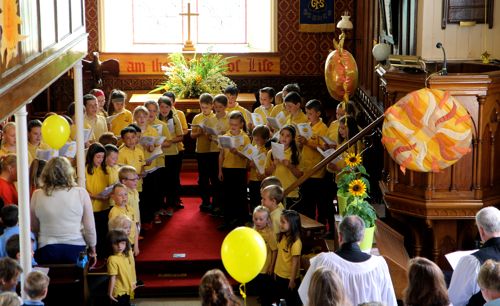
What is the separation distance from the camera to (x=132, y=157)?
1097 centimetres

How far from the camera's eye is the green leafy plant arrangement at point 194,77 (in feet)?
49.1

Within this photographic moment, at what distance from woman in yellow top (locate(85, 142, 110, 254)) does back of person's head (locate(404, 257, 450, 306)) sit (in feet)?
15.2

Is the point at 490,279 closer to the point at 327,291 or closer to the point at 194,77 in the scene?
the point at 327,291

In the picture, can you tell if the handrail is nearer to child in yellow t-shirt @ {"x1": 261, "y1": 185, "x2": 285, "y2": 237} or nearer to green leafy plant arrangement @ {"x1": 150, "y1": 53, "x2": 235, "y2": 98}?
child in yellow t-shirt @ {"x1": 261, "y1": 185, "x2": 285, "y2": 237}

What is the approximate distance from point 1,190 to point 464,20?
16.2 feet

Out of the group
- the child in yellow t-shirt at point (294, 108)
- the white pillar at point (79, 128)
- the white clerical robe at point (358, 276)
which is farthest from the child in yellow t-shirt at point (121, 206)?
the white clerical robe at point (358, 276)

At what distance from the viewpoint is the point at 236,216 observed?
11.8 meters

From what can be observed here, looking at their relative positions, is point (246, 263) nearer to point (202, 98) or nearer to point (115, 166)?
point (115, 166)

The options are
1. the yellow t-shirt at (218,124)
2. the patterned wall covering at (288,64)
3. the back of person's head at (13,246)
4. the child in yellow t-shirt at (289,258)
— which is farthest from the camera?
the patterned wall covering at (288,64)

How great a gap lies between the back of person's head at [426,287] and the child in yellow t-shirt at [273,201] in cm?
333

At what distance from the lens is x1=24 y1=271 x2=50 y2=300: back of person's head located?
6586 millimetres

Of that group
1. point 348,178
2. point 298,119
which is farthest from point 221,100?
point 348,178

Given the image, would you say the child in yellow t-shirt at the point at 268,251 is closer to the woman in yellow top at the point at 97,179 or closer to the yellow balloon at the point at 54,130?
the woman in yellow top at the point at 97,179

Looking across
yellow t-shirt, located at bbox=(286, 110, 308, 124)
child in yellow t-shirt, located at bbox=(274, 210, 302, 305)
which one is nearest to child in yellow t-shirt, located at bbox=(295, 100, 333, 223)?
yellow t-shirt, located at bbox=(286, 110, 308, 124)
